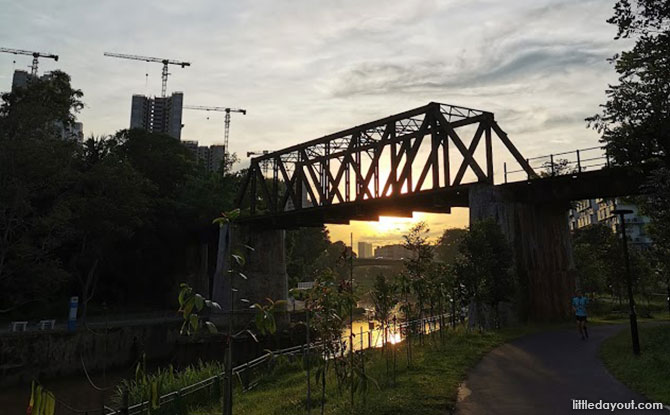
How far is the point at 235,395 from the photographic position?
1566 cm

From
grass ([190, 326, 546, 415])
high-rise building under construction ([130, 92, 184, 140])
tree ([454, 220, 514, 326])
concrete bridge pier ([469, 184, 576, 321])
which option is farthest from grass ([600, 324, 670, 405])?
high-rise building under construction ([130, 92, 184, 140])

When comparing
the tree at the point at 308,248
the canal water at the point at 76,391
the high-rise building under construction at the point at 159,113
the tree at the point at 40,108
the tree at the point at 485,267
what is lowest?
the canal water at the point at 76,391

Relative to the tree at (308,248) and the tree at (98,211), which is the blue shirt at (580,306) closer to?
the tree at (98,211)

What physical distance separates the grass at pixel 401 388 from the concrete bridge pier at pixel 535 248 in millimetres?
6283

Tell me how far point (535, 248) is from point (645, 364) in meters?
14.7

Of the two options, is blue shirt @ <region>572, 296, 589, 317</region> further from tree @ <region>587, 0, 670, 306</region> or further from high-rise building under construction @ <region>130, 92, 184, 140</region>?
high-rise building under construction @ <region>130, 92, 184, 140</region>

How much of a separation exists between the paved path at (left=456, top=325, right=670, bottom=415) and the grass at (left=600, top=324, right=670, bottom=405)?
0.26 m

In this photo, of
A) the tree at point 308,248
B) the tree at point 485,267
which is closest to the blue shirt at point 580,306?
the tree at point 485,267

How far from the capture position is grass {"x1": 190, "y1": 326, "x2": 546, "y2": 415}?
9438mm

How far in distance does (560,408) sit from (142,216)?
43.9 m

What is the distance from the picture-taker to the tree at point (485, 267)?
21656mm

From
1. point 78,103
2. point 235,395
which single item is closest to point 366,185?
point 235,395

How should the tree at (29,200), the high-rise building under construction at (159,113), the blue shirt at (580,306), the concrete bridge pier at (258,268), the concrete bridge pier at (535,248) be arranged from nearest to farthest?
the blue shirt at (580,306) → the concrete bridge pier at (535,248) → the tree at (29,200) → the concrete bridge pier at (258,268) → the high-rise building under construction at (159,113)

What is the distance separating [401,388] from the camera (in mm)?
10867
